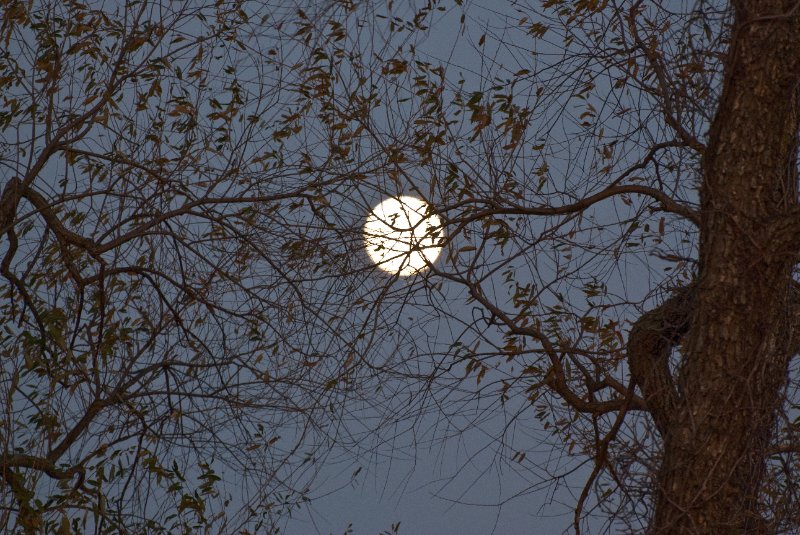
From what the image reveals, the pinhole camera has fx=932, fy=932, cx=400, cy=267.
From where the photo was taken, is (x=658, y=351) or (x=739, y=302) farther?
(x=658, y=351)

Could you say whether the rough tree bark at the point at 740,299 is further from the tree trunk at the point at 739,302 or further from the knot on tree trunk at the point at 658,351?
the knot on tree trunk at the point at 658,351

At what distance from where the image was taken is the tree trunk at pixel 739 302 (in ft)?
15.1

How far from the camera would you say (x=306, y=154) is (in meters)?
5.75

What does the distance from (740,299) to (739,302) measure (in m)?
0.02

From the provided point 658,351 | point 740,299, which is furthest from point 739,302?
point 658,351

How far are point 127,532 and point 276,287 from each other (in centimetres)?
163

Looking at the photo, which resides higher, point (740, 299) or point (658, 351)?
point (658, 351)

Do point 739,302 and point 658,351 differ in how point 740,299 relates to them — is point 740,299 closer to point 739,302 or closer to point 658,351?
point 739,302

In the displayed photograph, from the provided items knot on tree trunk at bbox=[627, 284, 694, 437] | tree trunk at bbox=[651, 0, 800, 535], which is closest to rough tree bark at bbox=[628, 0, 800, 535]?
tree trunk at bbox=[651, 0, 800, 535]

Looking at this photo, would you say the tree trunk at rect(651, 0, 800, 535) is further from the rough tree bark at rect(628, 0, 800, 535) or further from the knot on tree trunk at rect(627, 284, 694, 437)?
the knot on tree trunk at rect(627, 284, 694, 437)

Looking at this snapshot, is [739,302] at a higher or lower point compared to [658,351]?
lower

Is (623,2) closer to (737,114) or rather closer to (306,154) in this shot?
(737,114)

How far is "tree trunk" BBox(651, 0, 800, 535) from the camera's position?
4605 millimetres

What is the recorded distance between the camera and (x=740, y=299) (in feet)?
15.4
